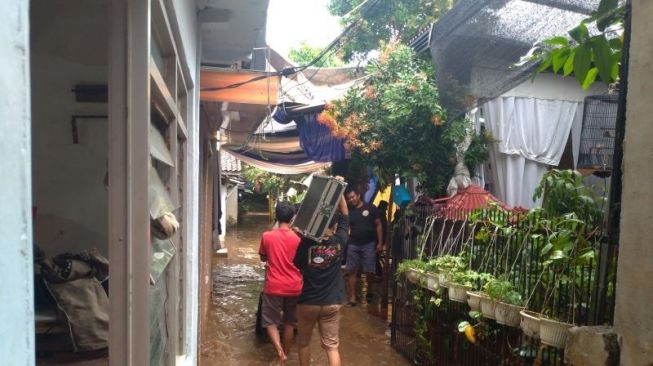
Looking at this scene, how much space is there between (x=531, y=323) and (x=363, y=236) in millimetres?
4748

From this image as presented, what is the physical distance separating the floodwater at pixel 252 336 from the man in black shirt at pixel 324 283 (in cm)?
119

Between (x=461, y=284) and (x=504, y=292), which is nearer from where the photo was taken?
(x=504, y=292)

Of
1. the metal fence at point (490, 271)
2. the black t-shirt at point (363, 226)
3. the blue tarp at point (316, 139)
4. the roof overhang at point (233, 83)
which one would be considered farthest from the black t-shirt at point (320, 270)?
the blue tarp at point (316, 139)

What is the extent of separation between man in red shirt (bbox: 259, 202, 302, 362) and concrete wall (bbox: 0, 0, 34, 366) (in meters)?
4.43

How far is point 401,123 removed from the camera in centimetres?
597

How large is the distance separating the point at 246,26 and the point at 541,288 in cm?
327

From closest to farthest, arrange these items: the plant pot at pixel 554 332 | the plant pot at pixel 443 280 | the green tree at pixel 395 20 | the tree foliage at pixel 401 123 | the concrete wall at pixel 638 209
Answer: the concrete wall at pixel 638 209 < the plant pot at pixel 554 332 < the plant pot at pixel 443 280 < the tree foliage at pixel 401 123 < the green tree at pixel 395 20

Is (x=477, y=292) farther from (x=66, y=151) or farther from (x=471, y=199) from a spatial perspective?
(x=66, y=151)

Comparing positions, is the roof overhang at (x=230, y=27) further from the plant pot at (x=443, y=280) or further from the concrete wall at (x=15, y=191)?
the concrete wall at (x=15, y=191)

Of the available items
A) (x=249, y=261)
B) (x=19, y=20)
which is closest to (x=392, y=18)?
(x=249, y=261)

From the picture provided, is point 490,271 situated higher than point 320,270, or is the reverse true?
point 490,271

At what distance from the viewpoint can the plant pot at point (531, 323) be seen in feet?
9.27

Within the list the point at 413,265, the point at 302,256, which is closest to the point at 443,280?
the point at 413,265

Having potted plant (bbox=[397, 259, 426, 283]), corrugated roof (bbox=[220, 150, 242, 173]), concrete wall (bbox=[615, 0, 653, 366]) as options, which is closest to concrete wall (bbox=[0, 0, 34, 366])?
concrete wall (bbox=[615, 0, 653, 366])
